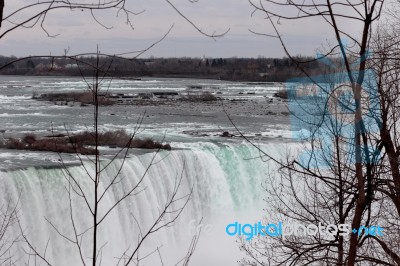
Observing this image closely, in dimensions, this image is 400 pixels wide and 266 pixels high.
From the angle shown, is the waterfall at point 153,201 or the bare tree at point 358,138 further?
the waterfall at point 153,201

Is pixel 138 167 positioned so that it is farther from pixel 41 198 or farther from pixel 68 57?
pixel 68 57

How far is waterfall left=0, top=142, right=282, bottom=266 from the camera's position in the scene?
40.8 ft

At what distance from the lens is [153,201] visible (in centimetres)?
1499

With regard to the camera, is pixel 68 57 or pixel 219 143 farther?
pixel 219 143

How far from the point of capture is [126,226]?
1427 cm

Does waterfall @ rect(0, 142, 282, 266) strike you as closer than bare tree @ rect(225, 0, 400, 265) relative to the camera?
No

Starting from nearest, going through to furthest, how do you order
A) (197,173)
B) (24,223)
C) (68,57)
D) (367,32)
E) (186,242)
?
(68,57) < (367,32) < (24,223) < (186,242) < (197,173)

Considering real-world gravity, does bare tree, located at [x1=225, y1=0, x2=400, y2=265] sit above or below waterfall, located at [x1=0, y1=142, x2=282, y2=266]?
above

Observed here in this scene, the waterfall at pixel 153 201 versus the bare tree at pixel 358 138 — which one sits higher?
Result: the bare tree at pixel 358 138

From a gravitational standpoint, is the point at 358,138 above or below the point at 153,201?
above

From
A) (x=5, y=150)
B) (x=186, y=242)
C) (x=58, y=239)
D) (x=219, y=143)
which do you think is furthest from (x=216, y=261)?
(x=5, y=150)

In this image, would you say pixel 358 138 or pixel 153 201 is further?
pixel 153 201

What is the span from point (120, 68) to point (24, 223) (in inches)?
→ 417

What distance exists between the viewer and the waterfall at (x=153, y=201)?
12430mm
